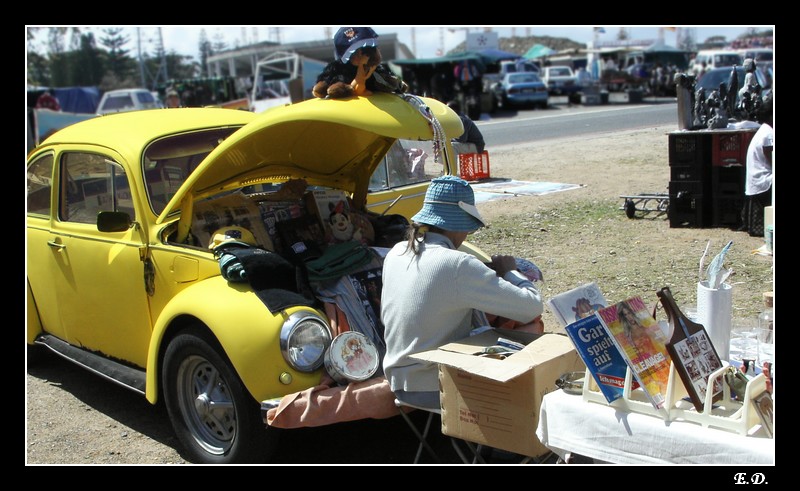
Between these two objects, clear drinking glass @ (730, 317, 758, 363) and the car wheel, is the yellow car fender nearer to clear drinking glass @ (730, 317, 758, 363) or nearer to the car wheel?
the car wheel

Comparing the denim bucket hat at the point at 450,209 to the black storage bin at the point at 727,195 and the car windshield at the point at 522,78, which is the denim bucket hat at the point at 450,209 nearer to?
the black storage bin at the point at 727,195

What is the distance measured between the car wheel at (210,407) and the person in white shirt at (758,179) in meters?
6.63

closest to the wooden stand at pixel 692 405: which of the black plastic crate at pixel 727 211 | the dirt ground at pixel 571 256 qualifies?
the dirt ground at pixel 571 256

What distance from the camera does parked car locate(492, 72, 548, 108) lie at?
112ft

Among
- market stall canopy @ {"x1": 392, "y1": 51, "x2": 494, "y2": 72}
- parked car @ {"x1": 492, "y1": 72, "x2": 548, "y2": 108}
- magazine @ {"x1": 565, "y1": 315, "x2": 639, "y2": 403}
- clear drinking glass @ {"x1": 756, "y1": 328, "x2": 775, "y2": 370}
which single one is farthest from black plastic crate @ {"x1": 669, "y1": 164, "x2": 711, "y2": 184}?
parked car @ {"x1": 492, "y1": 72, "x2": 548, "y2": 108}

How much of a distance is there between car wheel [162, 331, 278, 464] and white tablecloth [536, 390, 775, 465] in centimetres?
149

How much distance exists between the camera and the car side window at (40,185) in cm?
582

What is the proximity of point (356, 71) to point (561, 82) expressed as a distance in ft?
119

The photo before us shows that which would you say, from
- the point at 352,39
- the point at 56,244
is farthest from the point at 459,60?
the point at 352,39

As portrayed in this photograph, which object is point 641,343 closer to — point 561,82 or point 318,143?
point 318,143

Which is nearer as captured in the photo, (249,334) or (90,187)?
(249,334)

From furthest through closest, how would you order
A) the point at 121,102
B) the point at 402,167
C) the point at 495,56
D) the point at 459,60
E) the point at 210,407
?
the point at 495,56, the point at 121,102, the point at 459,60, the point at 402,167, the point at 210,407

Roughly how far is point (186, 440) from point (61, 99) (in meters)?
34.3

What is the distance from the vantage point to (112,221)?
491 centimetres
